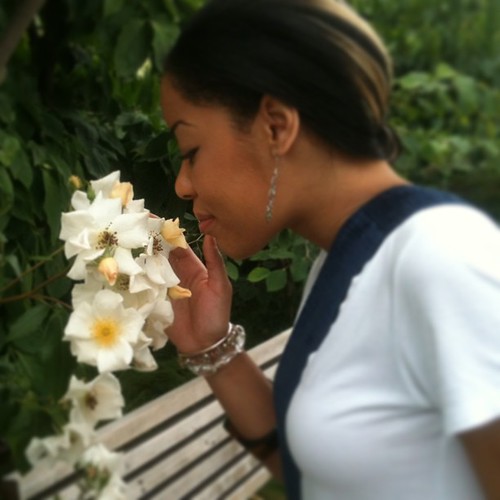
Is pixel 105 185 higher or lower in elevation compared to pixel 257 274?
higher

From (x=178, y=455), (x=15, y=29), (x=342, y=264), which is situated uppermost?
(x=15, y=29)

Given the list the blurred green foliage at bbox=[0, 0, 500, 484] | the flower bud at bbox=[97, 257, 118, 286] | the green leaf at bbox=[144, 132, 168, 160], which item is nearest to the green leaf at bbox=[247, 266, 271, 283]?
the blurred green foliage at bbox=[0, 0, 500, 484]

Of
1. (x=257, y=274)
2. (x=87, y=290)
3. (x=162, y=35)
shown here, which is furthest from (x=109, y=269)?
(x=162, y=35)

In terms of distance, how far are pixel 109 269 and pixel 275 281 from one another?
0.25 metres

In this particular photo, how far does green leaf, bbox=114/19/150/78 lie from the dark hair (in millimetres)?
294

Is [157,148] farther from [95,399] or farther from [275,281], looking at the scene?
[95,399]

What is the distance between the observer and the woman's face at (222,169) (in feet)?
1.59

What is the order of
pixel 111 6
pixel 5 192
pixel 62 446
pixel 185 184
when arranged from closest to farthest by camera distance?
pixel 62 446 < pixel 185 184 < pixel 5 192 < pixel 111 6

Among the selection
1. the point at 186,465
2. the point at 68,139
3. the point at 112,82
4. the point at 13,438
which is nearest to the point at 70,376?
the point at 13,438

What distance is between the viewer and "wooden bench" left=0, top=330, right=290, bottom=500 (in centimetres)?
42

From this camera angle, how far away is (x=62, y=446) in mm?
412

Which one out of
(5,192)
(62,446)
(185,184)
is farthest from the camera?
(5,192)

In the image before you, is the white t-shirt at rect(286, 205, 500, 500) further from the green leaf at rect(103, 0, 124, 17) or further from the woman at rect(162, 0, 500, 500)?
the green leaf at rect(103, 0, 124, 17)

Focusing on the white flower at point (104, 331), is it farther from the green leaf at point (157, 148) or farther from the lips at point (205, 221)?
the green leaf at point (157, 148)
